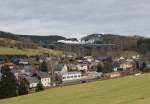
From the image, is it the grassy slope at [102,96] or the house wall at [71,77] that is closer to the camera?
the grassy slope at [102,96]

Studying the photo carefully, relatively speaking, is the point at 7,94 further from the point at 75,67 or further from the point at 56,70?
the point at 75,67

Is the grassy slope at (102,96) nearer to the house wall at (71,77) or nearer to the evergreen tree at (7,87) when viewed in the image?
the evergreen tree at (7,87)

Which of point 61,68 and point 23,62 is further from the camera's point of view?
point 23,62

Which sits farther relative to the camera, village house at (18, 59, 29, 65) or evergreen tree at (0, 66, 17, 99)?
village house at (18, 59, 29, 65)

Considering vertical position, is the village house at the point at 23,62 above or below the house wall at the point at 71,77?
above

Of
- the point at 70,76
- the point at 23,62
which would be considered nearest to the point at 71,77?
the point at 70,76

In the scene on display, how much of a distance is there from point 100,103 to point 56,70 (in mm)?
83404

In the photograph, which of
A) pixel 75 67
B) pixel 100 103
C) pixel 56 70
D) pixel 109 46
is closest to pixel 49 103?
pixel 100 103

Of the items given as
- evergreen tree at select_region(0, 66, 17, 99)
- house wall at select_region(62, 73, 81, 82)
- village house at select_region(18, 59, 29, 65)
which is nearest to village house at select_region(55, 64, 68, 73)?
house wall at select_region(62, 73, 81, 82)

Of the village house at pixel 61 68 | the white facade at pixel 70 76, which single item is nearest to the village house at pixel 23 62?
the village house at pixel 61 68

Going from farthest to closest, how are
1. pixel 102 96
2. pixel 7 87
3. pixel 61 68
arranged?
pixel 61 68, pixel 7 87, pixel 102 96

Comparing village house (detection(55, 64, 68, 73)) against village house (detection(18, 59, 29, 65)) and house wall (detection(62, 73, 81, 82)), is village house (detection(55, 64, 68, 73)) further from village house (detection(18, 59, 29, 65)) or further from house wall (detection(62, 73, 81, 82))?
village house (detection(18, 59, 29, 65))

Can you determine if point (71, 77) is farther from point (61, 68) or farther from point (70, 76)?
point (61, 68)

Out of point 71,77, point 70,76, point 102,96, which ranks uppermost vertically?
point 102,96
